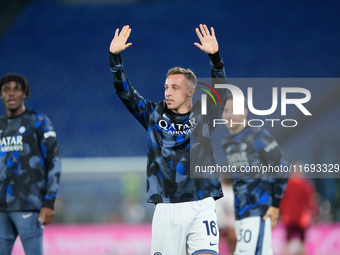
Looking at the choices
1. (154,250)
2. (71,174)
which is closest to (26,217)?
(154,250)

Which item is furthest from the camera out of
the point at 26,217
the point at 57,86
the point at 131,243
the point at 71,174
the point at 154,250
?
the point at 57,86

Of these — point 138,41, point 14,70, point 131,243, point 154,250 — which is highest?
point 138,41

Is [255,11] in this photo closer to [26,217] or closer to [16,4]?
[16,4]

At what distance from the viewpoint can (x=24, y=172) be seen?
4078mm

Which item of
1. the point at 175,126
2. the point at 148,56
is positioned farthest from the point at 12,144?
the point at 148,56

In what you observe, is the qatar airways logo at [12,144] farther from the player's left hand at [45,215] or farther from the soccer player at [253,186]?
the soccer player at [253,186]

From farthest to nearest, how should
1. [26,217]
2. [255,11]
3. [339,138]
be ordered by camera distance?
1. [255,11]
2. [339,138]
3. [26,217]

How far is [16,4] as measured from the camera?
41.0 feet

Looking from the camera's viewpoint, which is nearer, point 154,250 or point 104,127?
point 154,250

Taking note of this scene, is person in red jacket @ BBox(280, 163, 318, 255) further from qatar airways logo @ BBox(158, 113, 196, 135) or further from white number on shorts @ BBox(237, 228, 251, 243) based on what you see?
qatar airways logo @ BBox(158, 113, 196, 135)

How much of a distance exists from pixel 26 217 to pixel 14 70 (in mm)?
9556

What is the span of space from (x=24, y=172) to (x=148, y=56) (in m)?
9.38

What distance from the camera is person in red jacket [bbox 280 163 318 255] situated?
8180 millimetres

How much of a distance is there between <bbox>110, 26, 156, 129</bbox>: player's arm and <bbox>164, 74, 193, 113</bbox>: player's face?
21cm
